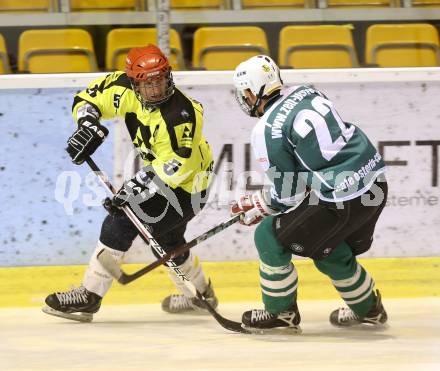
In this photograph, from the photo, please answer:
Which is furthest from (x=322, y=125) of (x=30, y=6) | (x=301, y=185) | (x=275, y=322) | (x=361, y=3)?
(x=30, y=6)

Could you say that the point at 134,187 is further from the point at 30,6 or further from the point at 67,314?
the point at 30,6

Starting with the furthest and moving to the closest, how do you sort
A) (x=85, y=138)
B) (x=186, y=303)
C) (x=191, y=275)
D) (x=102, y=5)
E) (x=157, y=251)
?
(x=102, y=5), (x=186, y=303), (x=191, y=275), (x=157, y=251), (x=85, y=138)

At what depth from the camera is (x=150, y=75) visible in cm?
423

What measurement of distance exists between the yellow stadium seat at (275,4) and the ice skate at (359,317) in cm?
209

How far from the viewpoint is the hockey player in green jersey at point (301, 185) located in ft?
12.8

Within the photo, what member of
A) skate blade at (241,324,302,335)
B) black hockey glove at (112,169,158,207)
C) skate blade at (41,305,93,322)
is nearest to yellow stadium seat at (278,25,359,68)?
black hockey glove at (112,169,158,207)

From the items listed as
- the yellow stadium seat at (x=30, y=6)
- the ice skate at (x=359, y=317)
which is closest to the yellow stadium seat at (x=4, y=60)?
the yellow stadium seat at (x=30, y=6)

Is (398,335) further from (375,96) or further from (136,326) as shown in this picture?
(375,96)

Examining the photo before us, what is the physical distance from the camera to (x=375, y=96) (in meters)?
5.29

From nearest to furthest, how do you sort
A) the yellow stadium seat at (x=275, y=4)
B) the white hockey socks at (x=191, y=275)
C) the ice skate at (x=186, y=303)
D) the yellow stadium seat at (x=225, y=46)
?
the white hockey socks at (x=191, y=275) → the ice skate at (x=186, y=303) → the yellow stadium seat at (x=225, y=46) → the yellow stadium seat at (x=275, y=4)

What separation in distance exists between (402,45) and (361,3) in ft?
1.33

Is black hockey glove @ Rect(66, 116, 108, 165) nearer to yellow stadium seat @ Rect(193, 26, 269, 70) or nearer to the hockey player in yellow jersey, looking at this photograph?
the hockey player in yellow jersey

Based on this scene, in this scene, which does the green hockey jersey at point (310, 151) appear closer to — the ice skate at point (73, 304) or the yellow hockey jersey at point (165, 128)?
the yellow hockey jersey at point (165, 128)

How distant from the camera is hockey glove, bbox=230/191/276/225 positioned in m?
4.10
